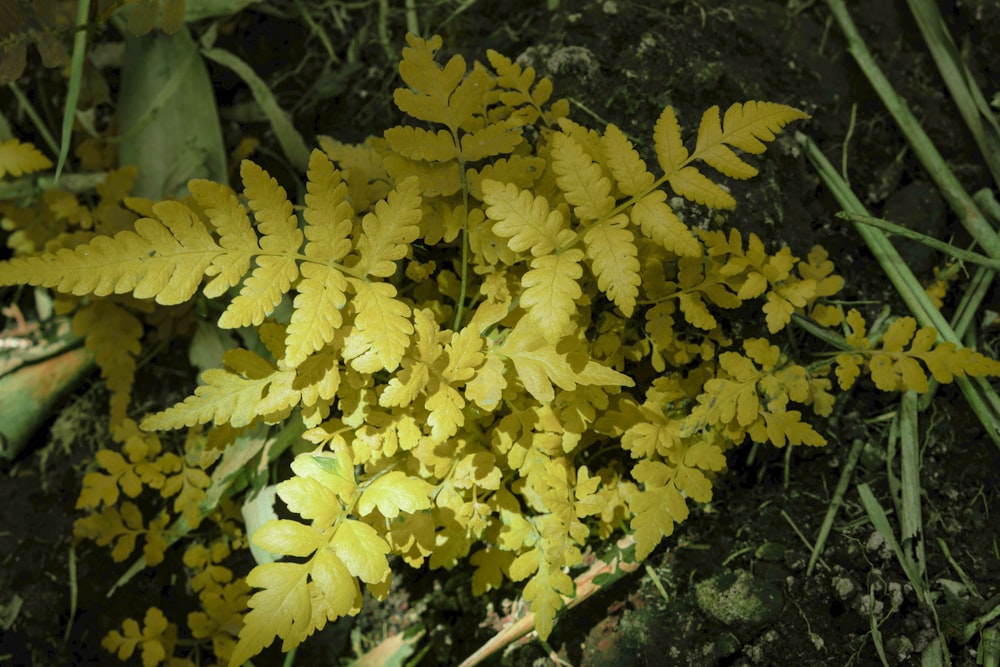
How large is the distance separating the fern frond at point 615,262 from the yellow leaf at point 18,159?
1531mm

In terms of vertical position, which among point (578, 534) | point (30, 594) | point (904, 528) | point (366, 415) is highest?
point (366, 415)

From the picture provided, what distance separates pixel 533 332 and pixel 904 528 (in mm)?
966

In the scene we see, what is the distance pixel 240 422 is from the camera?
139 cm

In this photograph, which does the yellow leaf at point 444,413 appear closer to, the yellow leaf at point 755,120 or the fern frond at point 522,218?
the fern frond at point 522,218

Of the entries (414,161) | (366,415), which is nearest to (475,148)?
(414,161)

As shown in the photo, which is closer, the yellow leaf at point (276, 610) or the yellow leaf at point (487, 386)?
the yellow leaf at point (276, 610)

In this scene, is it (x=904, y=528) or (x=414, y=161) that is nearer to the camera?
(x=414, y=161)

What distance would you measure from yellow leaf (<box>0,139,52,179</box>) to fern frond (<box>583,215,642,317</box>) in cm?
153

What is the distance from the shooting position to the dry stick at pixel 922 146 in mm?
1771

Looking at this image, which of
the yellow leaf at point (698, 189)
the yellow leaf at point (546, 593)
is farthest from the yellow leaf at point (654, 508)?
the yellow leaf at point (698, 189)

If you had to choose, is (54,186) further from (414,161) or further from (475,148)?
(475,148)

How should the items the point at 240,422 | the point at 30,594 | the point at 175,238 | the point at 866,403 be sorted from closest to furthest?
the point at 175,238 < the point at 240,422 < the point at 866,403 < the point at 30,594

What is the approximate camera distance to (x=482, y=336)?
1520 mm

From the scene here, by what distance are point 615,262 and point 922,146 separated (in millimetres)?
1147
